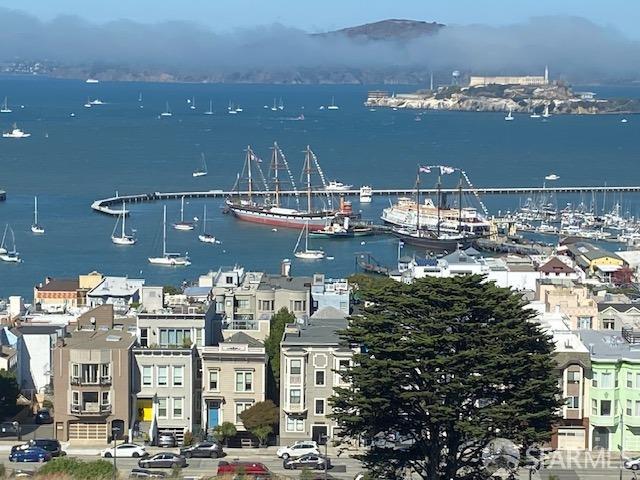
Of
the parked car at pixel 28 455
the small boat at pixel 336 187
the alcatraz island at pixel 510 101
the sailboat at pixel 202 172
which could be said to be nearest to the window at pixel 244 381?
the parked car at pixel 28 455

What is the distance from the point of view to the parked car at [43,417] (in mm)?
15266

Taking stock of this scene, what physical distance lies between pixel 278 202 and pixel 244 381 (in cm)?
3091

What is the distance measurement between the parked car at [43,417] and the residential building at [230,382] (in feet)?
5.35

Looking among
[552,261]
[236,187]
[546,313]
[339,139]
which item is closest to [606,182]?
[236,187]

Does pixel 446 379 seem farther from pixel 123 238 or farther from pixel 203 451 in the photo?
pixel 123 238

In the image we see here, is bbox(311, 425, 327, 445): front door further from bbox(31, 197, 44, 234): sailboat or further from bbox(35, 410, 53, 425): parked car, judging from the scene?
bbox(31, 197, 44, 234): sailboat

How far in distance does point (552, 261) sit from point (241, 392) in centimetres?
1133

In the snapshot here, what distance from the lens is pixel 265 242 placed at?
38.5 metres

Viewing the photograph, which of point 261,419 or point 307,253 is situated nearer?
point 261,419

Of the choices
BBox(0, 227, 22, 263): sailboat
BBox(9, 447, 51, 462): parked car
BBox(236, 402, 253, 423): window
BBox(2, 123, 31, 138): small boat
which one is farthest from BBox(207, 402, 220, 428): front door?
BBox(2, 123, 31, 138): small boat

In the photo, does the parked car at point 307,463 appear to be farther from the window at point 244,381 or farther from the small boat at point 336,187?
the small boat at point 336,187

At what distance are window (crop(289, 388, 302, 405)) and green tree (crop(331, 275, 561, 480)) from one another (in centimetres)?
300

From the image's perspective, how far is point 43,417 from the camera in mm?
15367

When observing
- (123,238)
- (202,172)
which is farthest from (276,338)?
(202,172)
